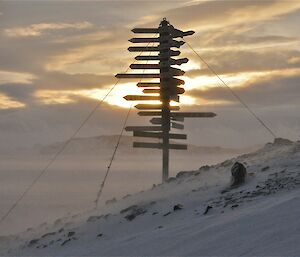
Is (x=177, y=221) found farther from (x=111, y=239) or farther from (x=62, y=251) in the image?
(x=62, y=251)

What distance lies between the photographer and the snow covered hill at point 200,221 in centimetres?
920

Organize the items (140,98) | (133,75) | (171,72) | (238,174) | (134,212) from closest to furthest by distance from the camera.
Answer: (134,212) < (238,174) < (171,72) < (133,75) < (140,98)

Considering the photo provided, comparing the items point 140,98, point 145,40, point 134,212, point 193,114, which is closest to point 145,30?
point 145,40

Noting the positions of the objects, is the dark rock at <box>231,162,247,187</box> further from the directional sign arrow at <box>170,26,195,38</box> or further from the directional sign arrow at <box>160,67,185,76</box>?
the directional sign arrow at <box>170,26,195,38</box>

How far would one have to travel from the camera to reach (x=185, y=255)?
9.27 meters

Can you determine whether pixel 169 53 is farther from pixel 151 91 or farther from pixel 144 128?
pixel 144 128

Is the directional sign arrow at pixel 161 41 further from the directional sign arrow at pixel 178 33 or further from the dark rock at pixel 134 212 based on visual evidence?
the dark rock at pixel 134 212

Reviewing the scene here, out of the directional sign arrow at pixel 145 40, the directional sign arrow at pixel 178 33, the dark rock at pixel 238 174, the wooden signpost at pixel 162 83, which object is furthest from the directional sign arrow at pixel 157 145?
the dark rock at pixel 238 174

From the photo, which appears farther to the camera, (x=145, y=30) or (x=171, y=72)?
(x=145, y=30)

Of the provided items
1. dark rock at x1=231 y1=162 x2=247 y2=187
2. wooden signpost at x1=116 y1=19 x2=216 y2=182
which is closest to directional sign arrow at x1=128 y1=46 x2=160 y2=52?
wooden signpost at x1=116 y1=19 x2=216 y2=182

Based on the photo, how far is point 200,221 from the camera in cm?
1134

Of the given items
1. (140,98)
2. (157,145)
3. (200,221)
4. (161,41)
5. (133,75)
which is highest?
(161,41)

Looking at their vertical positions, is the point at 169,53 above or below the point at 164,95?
above

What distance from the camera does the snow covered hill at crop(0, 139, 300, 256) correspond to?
920 centimetres
